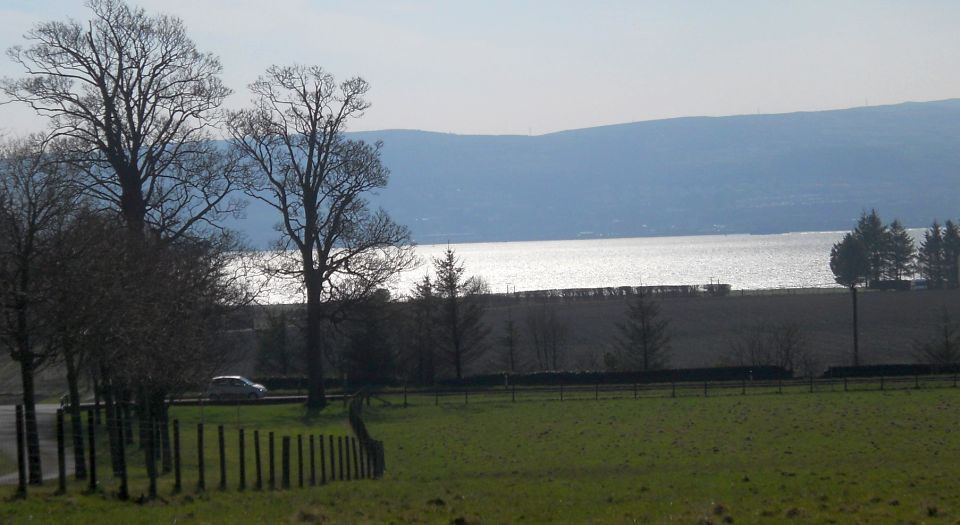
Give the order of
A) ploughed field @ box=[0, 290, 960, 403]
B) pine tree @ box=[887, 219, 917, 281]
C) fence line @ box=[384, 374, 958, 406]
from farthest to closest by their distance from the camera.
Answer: pine tree @ box=[887, 219, 917, 281]
ploughed field @ box=[0, 290, 960, 403]
fence line @ box=[384, 374, 958, 406]

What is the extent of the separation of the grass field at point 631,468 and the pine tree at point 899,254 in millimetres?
79527

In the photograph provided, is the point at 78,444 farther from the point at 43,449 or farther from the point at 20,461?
the point at 43,449

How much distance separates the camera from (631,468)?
24516 millimetres

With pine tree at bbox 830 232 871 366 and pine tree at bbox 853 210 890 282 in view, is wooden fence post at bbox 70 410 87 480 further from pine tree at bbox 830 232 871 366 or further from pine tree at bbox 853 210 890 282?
pine tree at bbox 853 210 890 282

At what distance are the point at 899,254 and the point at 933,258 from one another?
151 inches

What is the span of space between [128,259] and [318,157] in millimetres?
21474

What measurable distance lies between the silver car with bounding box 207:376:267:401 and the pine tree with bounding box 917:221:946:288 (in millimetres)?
88949

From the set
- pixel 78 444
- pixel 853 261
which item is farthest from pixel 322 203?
pixel 853 261

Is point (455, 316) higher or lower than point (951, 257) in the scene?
lower

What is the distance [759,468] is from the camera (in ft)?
75.2

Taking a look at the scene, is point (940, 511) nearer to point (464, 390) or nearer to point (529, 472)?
point (529, 472)

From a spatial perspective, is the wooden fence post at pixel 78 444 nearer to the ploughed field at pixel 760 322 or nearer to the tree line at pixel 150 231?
the tree line at pixel 150 231

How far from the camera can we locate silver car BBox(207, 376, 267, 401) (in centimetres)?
5081

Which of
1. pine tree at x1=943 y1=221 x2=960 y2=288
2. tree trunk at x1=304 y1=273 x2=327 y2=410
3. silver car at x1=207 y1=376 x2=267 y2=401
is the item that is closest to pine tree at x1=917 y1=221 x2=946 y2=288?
pine tree at x1=943 y1=221 x2=960 y2=288
